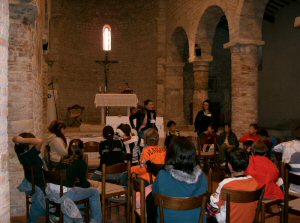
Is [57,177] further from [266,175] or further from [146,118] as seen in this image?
[146,118]

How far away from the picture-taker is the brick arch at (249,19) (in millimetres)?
9445

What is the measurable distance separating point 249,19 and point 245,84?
168 cm

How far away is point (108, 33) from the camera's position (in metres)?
13.5

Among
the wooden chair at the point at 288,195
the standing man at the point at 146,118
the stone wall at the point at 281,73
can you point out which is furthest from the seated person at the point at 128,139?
the stone wall at the point at 281,73

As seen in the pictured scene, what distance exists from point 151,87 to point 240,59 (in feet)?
21.0

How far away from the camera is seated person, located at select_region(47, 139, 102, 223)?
377cm

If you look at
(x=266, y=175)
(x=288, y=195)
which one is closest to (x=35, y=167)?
(x=266, y=175)

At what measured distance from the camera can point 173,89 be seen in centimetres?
1483

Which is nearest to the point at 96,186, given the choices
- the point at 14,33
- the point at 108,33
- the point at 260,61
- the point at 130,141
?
the point at 130,141

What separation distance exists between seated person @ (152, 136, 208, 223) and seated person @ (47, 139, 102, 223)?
44.9 inches

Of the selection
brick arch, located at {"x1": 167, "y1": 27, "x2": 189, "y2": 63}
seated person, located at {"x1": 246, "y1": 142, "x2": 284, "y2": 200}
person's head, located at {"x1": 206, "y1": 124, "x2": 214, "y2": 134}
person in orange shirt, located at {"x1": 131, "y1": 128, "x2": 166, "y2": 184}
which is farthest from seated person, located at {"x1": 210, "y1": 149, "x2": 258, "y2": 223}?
brick arch, located at {"x1": 167, "y1": 27, "x2": 189, "y2": 63}

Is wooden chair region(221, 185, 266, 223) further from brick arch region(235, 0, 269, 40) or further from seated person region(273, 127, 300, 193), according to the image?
brick arch region(235, 0, 269, 40)

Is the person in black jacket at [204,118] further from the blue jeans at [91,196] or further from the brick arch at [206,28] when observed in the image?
the blue jeans at [91,196]

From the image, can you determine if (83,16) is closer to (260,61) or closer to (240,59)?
(260,61)
